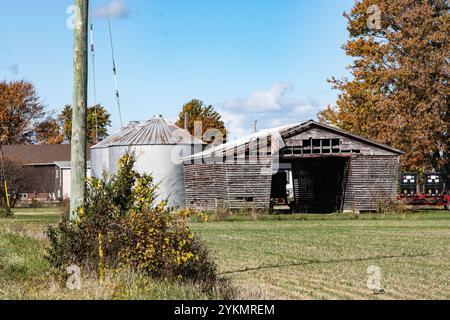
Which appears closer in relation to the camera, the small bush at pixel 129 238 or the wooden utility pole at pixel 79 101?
the small bush at pixel 129 238

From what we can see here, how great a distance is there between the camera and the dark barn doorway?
4438cm

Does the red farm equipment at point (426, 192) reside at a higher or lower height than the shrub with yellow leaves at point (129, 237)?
higher

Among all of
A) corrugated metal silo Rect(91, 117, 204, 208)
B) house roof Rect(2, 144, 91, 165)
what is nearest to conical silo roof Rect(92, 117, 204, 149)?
corrugated metal silo Rect(91, 117, 204, 208)

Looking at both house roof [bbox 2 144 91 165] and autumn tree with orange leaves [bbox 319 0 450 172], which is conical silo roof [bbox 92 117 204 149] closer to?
autumn tree with orange leaves [bbox 319 0 450 172]

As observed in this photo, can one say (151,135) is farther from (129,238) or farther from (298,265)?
(129,238)

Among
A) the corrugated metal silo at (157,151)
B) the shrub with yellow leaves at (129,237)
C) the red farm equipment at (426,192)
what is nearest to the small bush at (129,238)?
the shrub with yellow leaves at (129,237)

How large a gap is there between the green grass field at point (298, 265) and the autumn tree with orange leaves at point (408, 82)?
20.3 metres

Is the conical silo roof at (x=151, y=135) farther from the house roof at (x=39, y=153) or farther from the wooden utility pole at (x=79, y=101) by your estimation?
Answer: the house roof at (x=39, y=153)

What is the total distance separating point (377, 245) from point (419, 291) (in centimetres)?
878

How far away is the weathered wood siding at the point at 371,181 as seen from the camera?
41156 millimetres

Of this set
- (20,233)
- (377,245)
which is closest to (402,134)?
(377,245)

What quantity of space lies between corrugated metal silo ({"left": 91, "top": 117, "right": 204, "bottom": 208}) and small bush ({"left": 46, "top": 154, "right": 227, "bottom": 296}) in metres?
35.0
